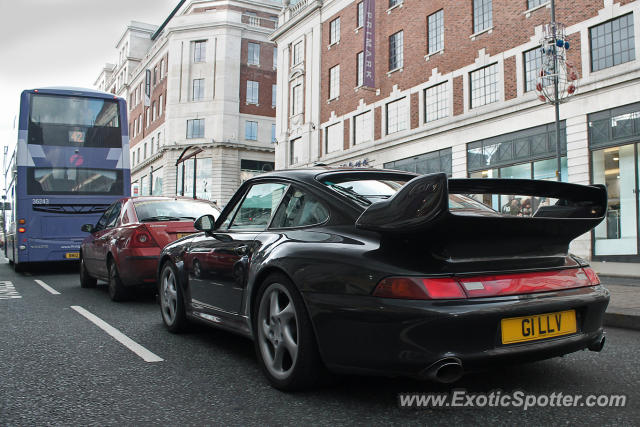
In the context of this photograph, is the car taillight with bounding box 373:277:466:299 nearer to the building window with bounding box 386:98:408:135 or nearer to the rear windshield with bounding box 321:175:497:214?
the rear windshield with bounding box 321:175:497:214

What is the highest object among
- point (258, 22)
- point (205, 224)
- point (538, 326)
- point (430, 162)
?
point (258, 22)

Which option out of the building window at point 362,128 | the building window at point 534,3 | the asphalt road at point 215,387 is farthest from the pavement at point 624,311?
the building window at point 362,128

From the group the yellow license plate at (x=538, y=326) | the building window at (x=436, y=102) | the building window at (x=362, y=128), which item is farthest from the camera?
the building window at (x=362, y=128)

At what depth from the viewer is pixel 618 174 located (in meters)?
15.6

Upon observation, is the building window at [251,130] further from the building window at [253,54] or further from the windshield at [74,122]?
the windshield at [74,122]

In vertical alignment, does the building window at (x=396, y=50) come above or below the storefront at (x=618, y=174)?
above

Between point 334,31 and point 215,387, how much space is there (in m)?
28.4

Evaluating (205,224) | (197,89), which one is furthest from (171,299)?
(197,89)

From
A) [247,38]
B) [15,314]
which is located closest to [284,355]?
[15,314]

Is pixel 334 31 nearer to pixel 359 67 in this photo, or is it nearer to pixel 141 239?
pixel 359 67

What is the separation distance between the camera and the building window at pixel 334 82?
2906 cm

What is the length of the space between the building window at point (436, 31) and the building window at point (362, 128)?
475cm

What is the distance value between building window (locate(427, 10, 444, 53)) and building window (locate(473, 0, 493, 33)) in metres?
1.66

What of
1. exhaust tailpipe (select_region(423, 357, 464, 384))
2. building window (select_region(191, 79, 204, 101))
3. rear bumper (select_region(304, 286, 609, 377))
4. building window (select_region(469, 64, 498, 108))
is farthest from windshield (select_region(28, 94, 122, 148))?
building window (select_region(191, 79, 204, 101))
